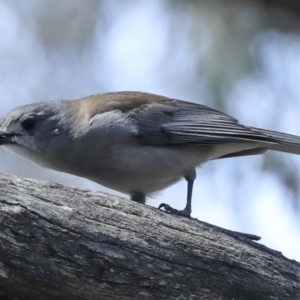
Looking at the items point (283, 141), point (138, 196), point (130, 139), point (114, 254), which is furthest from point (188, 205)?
point (114, 254)

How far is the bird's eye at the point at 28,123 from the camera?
4.14m

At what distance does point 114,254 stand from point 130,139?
133 centimetres

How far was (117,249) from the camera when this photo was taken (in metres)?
2.72

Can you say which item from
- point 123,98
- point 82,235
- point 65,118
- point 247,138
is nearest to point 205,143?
point 247,138

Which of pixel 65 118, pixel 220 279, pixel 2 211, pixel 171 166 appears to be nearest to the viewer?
pixel 2 211

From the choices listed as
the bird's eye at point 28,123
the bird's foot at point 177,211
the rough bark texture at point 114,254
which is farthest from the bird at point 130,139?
the rough bark texture at point 114,254

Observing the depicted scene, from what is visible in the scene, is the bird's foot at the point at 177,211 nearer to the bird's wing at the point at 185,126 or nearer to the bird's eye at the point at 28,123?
the bird's wing at the point at 185,126

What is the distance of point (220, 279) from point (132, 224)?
46 centimetres

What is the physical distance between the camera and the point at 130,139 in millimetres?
3922

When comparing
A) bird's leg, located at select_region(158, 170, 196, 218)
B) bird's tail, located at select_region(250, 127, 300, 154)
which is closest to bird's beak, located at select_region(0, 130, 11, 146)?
bird's leg, located at select_region(158, 170, 196, 218)

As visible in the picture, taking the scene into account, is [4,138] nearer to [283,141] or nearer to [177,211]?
[177,211]

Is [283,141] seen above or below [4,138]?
above

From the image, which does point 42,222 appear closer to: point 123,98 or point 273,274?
point 273,274

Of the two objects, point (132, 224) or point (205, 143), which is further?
point (205, 143)
